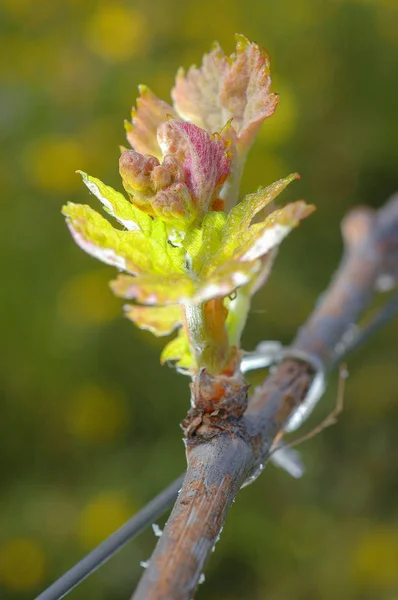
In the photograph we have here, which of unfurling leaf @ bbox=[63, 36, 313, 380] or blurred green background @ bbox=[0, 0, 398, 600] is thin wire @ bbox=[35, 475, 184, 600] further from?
blurred green background @ bbox=[0, 0, 398, 600]

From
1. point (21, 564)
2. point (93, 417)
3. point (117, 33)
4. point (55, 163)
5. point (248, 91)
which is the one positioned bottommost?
point (21, 564)

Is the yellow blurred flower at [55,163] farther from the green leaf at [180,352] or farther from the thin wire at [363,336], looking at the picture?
the green leaf at [180,352]

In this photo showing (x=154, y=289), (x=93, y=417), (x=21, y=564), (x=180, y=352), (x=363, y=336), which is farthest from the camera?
(x=93, y=417)

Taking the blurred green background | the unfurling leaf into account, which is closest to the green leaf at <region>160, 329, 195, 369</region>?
the unfurling leaf

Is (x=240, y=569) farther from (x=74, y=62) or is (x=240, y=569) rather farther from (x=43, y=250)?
(x=74, y=62)

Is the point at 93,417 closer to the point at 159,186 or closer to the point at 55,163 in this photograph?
the point at 55,163

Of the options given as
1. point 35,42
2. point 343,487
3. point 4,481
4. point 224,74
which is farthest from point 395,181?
point 224,74

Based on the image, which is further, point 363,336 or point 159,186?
point 363,336

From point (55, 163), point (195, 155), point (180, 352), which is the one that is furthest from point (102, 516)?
point (195, 155)
